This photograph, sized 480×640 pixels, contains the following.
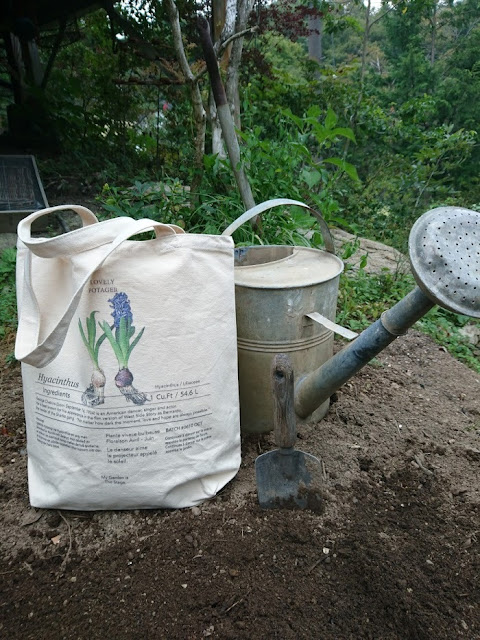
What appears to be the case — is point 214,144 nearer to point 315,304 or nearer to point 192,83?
point 192,83

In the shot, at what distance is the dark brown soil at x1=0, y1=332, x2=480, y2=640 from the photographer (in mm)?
1122

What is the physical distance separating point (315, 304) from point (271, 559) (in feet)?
2.44

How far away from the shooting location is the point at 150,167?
183 inches

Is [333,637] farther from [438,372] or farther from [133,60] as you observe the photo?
[133,60]

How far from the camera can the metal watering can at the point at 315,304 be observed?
1.09 metres

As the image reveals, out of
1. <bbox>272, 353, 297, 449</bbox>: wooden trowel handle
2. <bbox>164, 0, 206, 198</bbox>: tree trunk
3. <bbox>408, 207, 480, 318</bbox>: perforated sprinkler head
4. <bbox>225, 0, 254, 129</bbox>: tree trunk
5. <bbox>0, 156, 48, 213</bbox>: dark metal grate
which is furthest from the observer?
<bbox>0, 156, 48, 213</bbox>: dark metal grate

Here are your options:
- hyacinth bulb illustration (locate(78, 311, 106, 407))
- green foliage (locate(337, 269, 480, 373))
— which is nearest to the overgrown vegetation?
green foliage (locate(337, 269, 480, 373))

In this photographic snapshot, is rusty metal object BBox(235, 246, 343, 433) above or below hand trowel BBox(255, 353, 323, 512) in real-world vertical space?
above

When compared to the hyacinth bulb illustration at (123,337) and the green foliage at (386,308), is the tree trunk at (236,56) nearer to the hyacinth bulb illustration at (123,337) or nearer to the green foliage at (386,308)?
the green foliage at (386,308)

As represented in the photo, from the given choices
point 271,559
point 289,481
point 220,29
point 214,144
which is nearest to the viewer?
point 271,559

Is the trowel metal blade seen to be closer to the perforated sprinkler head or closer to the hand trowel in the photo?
the hand trowel

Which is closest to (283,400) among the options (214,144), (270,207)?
(270,207)

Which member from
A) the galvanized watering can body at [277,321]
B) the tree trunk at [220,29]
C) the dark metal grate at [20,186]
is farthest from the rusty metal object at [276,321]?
the dark metal grate at [20,186]

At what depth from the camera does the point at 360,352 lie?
1329 millimetres
